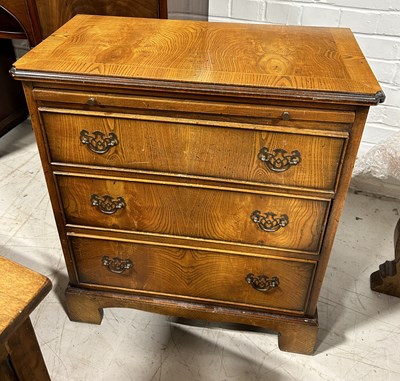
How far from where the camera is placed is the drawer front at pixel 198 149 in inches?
37.9

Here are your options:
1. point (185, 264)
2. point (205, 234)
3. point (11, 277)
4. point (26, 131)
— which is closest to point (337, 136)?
point (205, 234)

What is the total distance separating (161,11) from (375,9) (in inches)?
31.3

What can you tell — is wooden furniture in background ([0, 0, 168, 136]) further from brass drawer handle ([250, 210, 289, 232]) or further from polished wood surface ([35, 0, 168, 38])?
brass drawer handle ([250, 210, 289, 232])

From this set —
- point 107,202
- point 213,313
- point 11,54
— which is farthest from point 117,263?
point 11,54

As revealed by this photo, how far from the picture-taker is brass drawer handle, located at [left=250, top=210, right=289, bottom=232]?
1.07 m

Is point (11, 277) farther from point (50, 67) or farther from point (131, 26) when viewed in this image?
point (131, 26)

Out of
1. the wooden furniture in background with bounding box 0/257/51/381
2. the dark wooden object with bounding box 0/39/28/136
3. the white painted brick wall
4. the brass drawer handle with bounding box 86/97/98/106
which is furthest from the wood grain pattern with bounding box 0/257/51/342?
the dark wooden object with bounding box 0/39/28/136

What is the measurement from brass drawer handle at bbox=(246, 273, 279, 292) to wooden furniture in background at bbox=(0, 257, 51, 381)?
0.64m

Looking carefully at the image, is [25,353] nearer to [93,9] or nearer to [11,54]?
[93,9]

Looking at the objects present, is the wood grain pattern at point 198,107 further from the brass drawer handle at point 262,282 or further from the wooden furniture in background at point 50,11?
the wooden furniture in background at point 50,11

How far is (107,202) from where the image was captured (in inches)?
44.8

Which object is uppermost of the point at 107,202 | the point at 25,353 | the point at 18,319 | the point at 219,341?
the point at 18,319

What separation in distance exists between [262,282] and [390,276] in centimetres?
58

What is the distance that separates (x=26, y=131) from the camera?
8.03 feet
